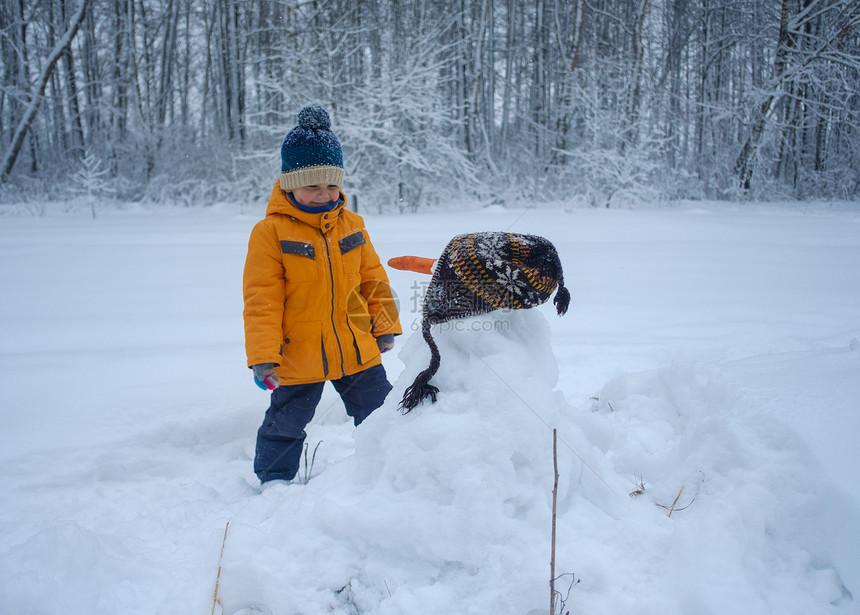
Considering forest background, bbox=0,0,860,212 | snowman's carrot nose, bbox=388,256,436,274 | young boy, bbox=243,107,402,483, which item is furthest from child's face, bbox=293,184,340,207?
forest background, bbox=0,0,860,212

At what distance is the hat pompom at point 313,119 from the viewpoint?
6.07 feet

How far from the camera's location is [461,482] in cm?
113

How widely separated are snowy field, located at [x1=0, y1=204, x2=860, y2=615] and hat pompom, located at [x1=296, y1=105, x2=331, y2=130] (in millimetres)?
893

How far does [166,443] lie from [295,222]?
3.74 ft

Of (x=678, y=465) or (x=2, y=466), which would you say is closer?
(x=678, y=465)

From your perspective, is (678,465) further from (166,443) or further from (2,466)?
(2,466)

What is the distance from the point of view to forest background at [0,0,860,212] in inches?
368

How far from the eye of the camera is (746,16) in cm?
1180

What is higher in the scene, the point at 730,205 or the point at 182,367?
the point at 730,205

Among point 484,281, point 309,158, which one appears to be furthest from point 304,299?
point 484,281

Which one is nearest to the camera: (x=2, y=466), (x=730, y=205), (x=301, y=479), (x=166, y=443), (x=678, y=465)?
(x=678, y=465)

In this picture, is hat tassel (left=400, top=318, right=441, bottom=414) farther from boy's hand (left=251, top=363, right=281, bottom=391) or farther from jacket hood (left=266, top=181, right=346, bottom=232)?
jacket hood (left=266, top=181, right=346, bottom=232)

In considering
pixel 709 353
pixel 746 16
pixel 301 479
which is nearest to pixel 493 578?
pixel 301 479

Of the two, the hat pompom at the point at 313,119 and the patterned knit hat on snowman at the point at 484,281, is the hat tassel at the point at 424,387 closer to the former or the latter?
the patterned knit hat on snowman at the point at 484,281
